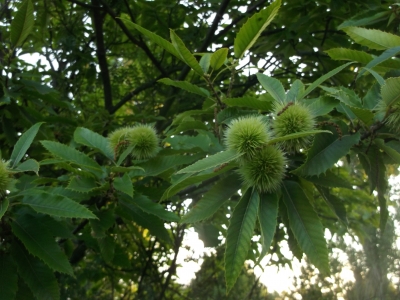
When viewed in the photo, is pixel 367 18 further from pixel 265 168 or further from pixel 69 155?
pixel 69 155

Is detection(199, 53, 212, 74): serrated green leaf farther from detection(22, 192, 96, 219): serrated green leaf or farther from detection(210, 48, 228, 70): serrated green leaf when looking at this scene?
detection(22, 192, 96, 219): serrated green leaf

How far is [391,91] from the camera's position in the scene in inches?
42.8

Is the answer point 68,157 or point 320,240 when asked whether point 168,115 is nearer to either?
point 68,157

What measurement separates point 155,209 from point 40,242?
1.17 feet

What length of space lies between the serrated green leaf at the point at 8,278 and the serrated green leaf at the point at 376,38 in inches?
49.6

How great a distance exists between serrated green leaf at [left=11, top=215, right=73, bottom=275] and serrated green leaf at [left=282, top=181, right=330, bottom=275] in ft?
2.17

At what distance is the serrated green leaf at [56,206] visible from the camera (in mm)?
1226

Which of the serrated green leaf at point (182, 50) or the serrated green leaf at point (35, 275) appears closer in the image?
the serrated green leaf at point (182, 50)

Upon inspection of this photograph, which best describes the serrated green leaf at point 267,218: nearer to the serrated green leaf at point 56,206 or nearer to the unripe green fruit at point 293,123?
the unripe green fruit at point 293,123

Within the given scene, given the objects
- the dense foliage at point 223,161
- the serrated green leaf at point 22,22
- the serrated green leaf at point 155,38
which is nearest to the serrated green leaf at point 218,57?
the dense foliage at point 223,161

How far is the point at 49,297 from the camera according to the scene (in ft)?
4.48

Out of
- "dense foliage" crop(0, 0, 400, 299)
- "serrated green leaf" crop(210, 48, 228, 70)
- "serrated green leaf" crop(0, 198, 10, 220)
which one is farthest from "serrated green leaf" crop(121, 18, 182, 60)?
"serrated green leaf" crop(0, 198, 10, 220)

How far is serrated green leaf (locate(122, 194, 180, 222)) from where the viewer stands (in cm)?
139

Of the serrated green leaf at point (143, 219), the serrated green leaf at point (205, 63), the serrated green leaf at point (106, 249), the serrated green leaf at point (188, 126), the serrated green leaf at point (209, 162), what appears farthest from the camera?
the serrated green leaf at point (106, 249)
